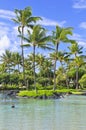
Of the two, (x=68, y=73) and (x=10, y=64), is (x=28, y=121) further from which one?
(x=10, y=64)

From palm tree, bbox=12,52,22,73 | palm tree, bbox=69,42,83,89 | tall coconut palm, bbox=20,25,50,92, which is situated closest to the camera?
tall coconut palm, bbox=20,25,50,92

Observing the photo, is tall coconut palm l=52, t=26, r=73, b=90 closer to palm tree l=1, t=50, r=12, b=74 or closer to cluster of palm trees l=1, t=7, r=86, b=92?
cluster of palm trees l=1, t=7, r=86, b=92

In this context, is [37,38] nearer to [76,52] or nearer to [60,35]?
[60,35]

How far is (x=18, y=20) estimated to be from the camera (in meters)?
56.9

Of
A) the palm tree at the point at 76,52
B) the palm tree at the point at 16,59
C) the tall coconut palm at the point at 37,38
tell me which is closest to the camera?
the tall coconut palm at the point at 37,38

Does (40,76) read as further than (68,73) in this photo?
Yes

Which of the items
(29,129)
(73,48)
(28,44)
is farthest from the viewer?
(73,48)

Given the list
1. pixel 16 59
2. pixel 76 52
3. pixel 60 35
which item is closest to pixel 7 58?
pixel 16 59

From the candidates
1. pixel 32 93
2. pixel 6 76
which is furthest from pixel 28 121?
pixel 6 76

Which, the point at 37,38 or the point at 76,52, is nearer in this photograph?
the point at 37,38

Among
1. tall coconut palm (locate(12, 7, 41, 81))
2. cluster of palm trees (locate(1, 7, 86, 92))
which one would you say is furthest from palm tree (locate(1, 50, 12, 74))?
tall coconut palm (locate(12, 7, 41, 81))

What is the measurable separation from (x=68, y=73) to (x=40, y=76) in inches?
357

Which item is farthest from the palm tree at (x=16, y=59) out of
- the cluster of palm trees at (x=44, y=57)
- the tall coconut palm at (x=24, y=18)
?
the tall coconut palm at (x=24, y=18)

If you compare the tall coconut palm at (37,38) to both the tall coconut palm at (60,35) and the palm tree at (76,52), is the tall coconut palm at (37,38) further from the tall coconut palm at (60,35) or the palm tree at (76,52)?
the palm tree at (76,52)
